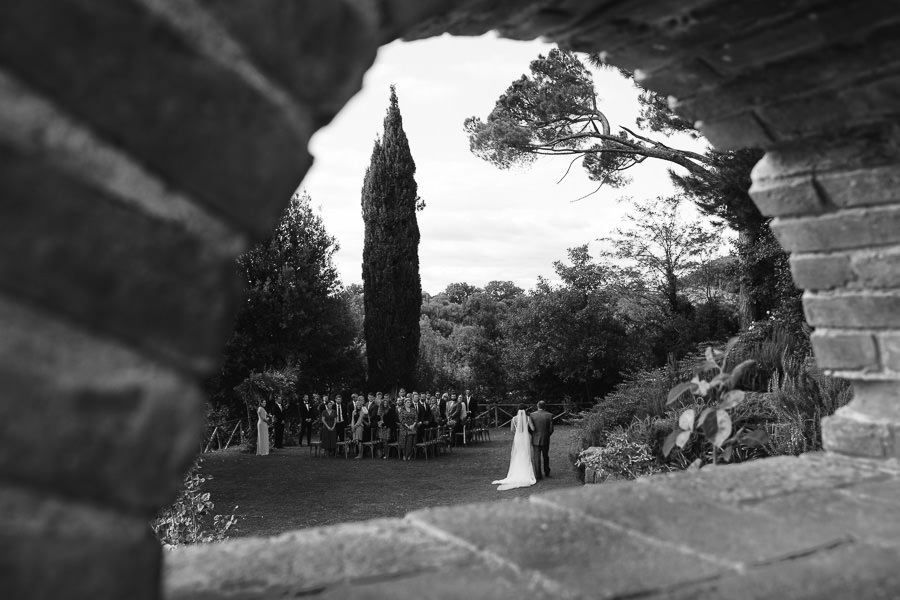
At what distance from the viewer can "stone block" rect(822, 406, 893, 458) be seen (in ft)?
7.95

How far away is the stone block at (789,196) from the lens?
2490mm

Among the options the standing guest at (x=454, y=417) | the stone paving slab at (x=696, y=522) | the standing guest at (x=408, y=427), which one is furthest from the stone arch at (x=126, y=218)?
the standing guest at (x=454, y=417)

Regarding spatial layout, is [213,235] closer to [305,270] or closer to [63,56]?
[63,56]

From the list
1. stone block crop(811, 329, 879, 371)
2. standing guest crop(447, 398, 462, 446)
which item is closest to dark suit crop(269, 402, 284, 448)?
standing guest crop(447, 398, 462, 446)

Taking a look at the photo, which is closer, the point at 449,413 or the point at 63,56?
the point at 63,56

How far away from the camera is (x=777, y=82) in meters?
2.11

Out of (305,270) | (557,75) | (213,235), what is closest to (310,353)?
(305,270)

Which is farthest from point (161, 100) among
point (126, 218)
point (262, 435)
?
point (262, 435)

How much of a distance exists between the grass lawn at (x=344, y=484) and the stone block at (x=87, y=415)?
7923mm

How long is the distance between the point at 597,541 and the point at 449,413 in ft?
54.3

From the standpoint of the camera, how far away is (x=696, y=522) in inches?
64.6

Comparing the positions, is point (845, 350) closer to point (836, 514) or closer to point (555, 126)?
point (836, 514)

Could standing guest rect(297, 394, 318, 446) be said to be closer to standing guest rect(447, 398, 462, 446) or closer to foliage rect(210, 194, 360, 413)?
foliage rect(210, 194, 360, 413)

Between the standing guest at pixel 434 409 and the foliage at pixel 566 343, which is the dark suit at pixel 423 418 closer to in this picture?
the standing guest at pixel 434 409
